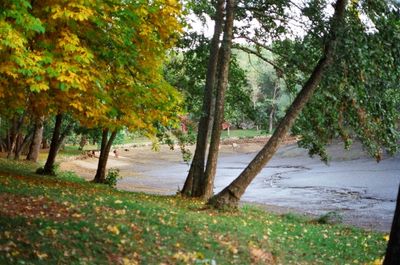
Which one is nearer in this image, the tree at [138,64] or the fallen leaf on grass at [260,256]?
the fallen leaf on grass at [260,256]

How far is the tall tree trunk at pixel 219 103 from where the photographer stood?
14891 mm

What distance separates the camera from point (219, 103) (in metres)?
15.3

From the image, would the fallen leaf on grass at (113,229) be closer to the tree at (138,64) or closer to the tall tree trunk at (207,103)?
the tree at (138,64)

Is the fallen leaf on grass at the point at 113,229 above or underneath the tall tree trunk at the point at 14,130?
underneath

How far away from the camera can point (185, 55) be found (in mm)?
18141

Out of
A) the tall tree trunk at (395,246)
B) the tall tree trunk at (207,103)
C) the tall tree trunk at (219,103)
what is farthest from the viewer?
the tall tree trunk at (207,103)

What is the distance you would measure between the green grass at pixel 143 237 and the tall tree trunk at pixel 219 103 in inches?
115

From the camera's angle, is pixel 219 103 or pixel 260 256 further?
pixel 219 103

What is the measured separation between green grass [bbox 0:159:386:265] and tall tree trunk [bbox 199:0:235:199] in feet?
9.57

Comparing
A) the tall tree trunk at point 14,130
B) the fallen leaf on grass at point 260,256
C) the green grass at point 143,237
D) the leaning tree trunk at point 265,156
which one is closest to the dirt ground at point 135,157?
the tall tree trunk at point 14,130

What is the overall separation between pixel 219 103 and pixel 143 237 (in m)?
7.90

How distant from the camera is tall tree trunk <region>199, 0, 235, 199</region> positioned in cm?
1489

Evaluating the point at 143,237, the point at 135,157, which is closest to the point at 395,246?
the point at 143,237

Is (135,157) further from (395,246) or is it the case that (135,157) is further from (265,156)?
(395,246)
